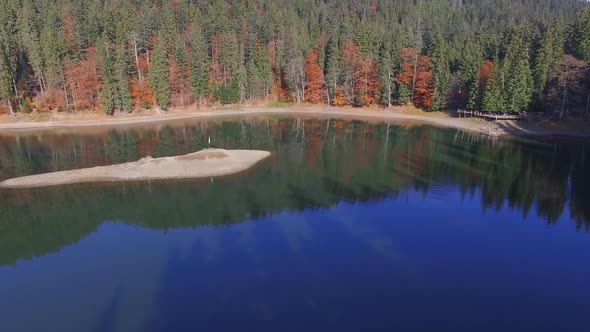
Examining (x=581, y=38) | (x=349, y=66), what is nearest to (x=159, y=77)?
(x=349, y=66)

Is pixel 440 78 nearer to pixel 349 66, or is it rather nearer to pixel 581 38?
pixel 349 66

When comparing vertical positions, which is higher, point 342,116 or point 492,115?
point 492,115

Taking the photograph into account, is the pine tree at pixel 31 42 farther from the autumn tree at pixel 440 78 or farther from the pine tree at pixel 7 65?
the autumn tree at pixel 440 78

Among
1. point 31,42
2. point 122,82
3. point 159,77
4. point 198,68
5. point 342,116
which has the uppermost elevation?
point 31,42

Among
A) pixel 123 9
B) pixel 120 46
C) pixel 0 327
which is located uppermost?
pixel 123 9

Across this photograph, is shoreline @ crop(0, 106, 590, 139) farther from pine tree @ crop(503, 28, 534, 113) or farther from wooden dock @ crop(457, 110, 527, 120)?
pine tree @ crop(503, 28, 534, 113)

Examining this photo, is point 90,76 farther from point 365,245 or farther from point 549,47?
point 549,47

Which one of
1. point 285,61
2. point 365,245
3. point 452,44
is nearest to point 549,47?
point 452,44

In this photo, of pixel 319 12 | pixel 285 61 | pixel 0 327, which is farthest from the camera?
pixel 319 12
